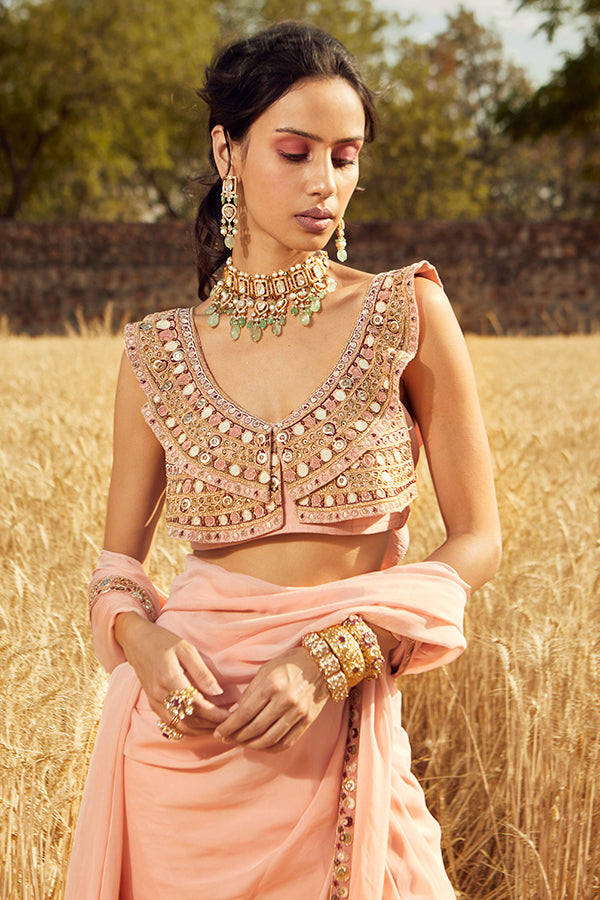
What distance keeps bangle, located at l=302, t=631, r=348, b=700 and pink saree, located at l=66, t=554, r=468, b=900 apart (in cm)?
4

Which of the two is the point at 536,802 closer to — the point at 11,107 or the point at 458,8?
the point at 11,107

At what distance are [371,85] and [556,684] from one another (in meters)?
1.12

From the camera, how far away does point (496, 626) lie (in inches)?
85.5

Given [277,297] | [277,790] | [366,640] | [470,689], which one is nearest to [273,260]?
[277,297]

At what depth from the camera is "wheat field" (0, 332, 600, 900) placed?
156 centimetres

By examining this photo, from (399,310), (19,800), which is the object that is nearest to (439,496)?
(399,310)

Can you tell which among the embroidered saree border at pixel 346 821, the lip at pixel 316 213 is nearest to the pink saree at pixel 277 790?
the embroidered saree border at pixel 346 821

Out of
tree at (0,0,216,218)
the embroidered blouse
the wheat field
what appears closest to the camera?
the embroidered blouse

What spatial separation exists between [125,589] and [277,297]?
0.48m

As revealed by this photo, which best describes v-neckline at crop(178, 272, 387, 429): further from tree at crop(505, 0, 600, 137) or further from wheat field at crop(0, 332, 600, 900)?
tree at crop(505, 0, 600, 137)

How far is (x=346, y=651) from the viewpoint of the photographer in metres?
1.12

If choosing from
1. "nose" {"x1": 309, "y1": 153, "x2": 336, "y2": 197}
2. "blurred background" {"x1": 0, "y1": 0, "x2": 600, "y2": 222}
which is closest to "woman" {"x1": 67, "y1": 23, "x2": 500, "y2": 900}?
"nose" {"x1": 309, "y1": 153, "x2": 336, "y2": 197}

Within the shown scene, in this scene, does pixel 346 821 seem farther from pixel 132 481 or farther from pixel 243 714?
pixel 132 481

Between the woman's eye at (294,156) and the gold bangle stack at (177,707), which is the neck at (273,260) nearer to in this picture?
the woman's eye at (294,156)
